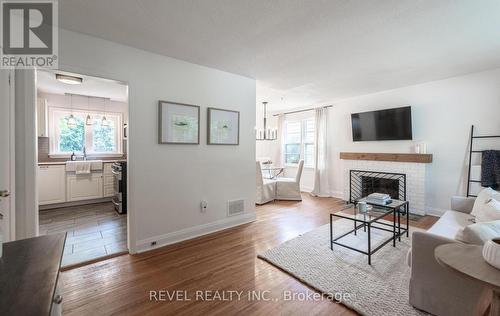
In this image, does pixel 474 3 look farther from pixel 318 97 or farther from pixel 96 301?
pixel 96 301

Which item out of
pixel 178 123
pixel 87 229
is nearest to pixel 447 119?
pixel 178 123

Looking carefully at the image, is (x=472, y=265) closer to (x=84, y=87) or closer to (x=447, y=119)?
(x=447, y=119)

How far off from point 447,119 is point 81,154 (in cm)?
725

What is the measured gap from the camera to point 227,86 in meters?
3.22

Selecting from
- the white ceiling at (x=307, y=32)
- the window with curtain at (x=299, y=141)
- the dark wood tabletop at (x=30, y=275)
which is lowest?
the dark wood tabletop at (x=30, y=275)

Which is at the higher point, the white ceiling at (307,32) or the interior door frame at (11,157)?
the white ceiling at (307,32)

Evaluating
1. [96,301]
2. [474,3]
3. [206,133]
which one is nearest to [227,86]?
[206,133]

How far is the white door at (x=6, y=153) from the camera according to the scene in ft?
5.21

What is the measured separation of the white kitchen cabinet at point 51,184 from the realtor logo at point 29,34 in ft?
10.1

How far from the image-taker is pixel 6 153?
1.69 m

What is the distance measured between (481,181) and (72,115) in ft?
24.9

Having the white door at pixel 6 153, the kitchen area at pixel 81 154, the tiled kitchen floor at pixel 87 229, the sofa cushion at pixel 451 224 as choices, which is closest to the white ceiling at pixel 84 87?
the kitchen area at pixel 81 154

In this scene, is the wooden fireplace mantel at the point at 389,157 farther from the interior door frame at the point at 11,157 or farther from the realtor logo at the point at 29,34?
the interior door frame at the point at 11,157

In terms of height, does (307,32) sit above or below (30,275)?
above
